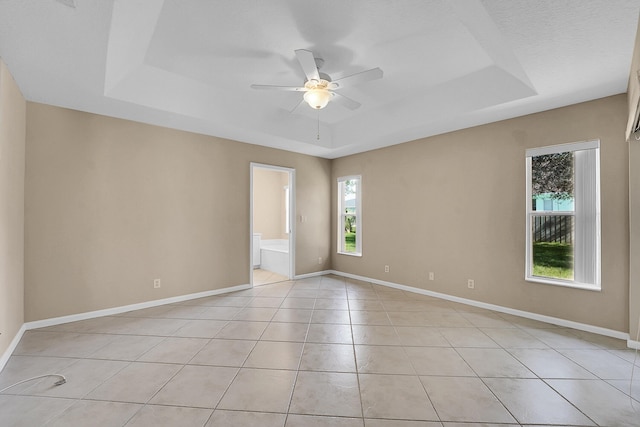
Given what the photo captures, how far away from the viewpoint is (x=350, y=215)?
19.2 feet

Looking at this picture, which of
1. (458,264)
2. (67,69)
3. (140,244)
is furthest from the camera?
(458,264)

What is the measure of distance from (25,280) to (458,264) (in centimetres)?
535


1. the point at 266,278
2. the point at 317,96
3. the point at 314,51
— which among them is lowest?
the point at 266,278

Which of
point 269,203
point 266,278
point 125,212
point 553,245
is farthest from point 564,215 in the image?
point 269,203

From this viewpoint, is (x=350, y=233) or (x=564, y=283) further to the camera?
(x=350, y=233)

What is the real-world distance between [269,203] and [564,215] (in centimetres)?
626

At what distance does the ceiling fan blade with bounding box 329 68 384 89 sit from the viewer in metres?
2.47

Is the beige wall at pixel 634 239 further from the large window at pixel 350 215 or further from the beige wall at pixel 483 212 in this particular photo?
the large window at pixel 350 215

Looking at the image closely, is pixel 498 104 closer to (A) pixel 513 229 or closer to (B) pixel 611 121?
(B) pixel 611 121

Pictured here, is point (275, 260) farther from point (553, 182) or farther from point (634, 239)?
point (634, 239)

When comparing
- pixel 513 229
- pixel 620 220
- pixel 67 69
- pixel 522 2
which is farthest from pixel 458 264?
pixel 67 69

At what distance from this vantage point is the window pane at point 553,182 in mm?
3207

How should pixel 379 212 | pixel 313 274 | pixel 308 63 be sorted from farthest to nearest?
pixel 313 274
pixel 379 212
pixel 308 63

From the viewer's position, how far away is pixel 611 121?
9.48ft
